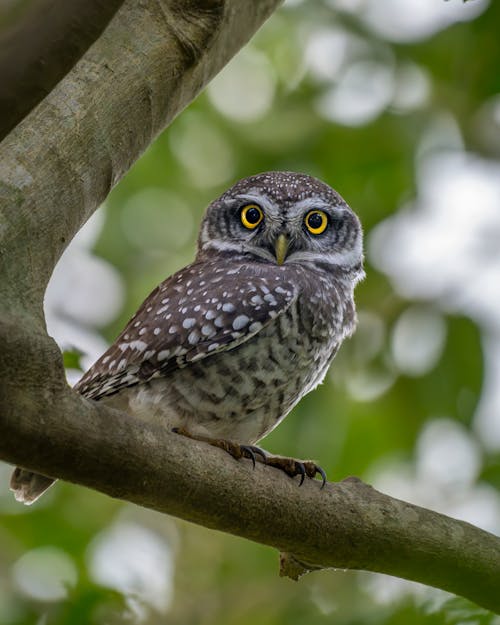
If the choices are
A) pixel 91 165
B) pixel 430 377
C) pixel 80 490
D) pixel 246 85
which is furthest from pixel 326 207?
pixel 91 165

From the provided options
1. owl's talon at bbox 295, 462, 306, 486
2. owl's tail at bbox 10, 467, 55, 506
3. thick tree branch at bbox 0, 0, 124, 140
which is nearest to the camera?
thick tree branch at bbox 0, 0, 124, 140

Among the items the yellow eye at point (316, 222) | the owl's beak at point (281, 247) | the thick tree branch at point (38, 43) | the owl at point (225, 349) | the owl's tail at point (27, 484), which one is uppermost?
the thick tree branch at point (38, 43)

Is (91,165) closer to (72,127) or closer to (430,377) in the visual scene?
(72,127)

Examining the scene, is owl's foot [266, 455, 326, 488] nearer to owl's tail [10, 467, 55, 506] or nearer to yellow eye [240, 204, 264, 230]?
owl's tail [10, 467, 55, 506]

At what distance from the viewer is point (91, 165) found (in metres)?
2.86

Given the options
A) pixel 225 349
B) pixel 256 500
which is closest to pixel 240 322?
pixel 225 349

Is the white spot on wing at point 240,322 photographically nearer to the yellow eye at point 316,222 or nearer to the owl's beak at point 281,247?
the owl's beak at point 281,247

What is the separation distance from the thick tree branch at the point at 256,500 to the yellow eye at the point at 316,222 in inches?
83.3

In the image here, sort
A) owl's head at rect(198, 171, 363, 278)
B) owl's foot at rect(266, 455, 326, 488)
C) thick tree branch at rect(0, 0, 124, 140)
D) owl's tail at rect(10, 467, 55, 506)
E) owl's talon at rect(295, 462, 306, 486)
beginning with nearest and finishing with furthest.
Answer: thick tree branch at rect(0, 0, 124, 140) → owl's talon at rect(295, 462, 306, 486) → owl's foot at rect(266, 455, 326, 488) → owl's tail at rect(10, 467, 55, 506) → owl's head at rect(198, 171, 363, 278)

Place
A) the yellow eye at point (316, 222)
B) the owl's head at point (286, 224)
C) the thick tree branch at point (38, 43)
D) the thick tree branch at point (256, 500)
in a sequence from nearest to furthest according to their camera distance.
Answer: the thick tree branch at point (38, 43) → the thick tree branch at point (256, 500) → the owl's head at point (286, 224) → the yellow eye at point (316, 222)

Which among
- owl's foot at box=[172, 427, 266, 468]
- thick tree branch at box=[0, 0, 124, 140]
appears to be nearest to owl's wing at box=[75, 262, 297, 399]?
owl's foot at box=[172, 427, 266, 468]

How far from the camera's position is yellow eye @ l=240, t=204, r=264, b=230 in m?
5.13

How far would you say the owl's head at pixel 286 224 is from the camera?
200 inches

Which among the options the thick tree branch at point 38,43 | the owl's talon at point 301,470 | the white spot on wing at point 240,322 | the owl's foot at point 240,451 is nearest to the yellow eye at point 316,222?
the white spot on wing at point 240,322
